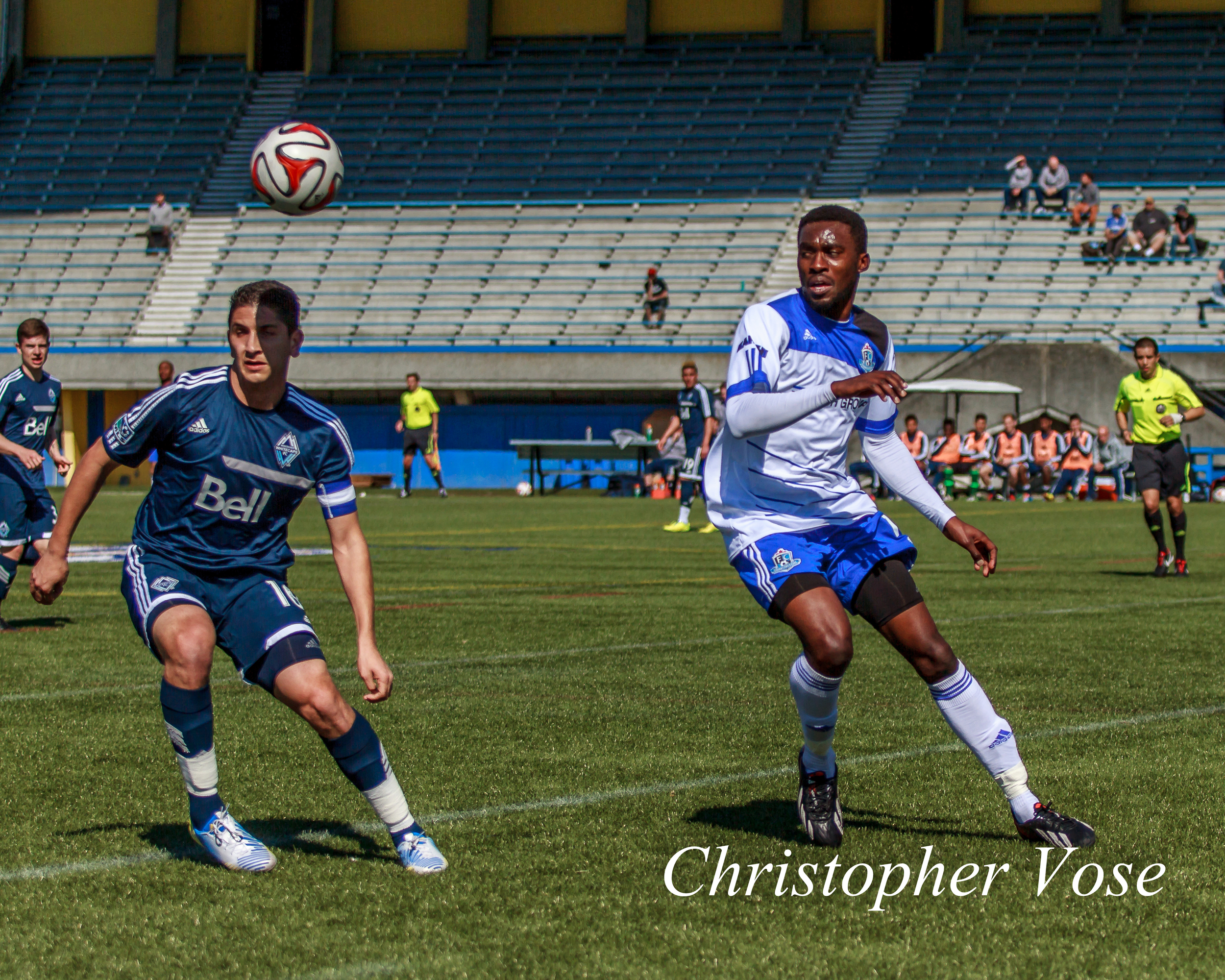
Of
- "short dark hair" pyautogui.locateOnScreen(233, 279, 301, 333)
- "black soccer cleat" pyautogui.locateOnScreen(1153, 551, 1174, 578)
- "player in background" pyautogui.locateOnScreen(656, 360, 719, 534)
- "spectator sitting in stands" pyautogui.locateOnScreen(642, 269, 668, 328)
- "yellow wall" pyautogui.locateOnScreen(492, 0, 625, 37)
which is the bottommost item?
"black soccer cleat" pyautogui.locateOnScreen(1153, 551, 1174, 578)

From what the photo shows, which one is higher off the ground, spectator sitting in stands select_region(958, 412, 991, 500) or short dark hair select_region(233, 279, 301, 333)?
spectator sitting in stands select_region(958, 412, 991, 500)

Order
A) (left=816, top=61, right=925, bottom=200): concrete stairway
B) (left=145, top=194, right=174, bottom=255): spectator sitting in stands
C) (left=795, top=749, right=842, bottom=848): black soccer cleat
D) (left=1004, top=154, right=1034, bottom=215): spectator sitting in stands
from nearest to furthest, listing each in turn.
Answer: (left=795, top=749, right=842, bottom=848): black soccer cleat → (left=1004, top=154, right=1034, bottom=215): spectator sitting in stands → (left=816, top=61, right=925, bottom=200): concrete stairway → (left=145, top=194, right=174, bottom=255): spectator sitting in stands

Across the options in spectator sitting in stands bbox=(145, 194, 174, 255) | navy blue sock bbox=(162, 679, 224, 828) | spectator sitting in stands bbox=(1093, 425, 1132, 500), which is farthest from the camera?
spectator sitting in stands bbox=(145, 194, 174, 255)

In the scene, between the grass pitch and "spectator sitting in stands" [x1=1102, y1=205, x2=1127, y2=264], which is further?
"spectator sitting in stands" [x1=1102, y1=205, x2=1127, y2=264]

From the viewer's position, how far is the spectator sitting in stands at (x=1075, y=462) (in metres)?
29.5

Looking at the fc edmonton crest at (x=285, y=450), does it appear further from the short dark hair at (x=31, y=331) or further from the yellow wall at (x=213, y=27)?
the yellow wall at (x=213, y=27)

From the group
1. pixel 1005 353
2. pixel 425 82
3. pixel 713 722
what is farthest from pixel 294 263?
pixel 713 722

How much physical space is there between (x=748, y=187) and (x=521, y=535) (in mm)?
19573

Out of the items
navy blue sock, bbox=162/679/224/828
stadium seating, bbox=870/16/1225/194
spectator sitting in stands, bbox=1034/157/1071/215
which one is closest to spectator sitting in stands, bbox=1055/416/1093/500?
spectator sitting in stands, bbox=1034/157/1071/215

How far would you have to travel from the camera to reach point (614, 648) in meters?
9.35

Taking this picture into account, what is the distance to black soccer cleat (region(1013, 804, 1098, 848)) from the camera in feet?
15.1

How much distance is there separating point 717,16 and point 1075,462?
1710 cm

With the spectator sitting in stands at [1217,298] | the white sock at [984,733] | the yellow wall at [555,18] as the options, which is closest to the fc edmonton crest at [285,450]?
the white sock at [984,733]

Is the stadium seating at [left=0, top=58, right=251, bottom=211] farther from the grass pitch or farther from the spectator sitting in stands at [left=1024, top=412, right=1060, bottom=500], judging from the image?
the grass pitch
